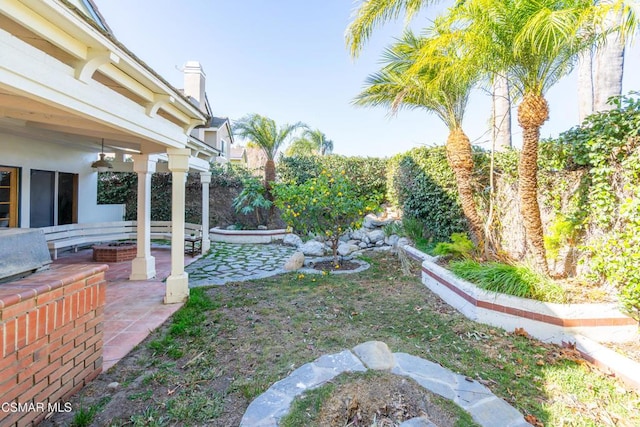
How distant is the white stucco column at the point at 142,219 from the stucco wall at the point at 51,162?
3132mm

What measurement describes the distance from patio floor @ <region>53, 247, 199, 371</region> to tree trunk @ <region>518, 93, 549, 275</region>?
5.48m

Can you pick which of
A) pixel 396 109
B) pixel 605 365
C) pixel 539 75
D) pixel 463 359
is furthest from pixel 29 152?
pixel 605 365

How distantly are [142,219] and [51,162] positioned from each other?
4038mm

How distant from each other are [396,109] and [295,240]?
5944mm

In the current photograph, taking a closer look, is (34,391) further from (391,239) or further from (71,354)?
(391,239)

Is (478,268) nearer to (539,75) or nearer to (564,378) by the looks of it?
(564,378)

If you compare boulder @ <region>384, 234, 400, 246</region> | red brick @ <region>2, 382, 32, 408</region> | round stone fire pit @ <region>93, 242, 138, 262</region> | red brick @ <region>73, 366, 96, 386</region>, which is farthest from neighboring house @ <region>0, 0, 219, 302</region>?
boulder @ <region>384, 234, 400, 246</region>

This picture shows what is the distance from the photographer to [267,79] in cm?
1543

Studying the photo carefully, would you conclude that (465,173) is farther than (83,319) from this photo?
Yes

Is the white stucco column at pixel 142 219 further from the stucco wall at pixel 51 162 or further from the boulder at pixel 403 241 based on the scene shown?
the boulder at pixel 403 241

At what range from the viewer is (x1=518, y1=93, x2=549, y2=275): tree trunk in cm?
446

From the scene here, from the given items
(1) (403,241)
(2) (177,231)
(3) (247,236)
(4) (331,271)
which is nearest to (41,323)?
(2) (177,231)

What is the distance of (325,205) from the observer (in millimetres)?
6648

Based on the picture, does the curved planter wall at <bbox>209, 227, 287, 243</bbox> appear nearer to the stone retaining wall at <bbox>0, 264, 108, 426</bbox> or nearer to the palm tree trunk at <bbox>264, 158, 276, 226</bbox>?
the palm tree trunk at <bbox>264, 158, 276, 226</bbox>
